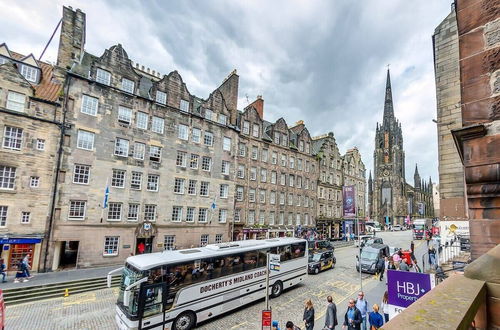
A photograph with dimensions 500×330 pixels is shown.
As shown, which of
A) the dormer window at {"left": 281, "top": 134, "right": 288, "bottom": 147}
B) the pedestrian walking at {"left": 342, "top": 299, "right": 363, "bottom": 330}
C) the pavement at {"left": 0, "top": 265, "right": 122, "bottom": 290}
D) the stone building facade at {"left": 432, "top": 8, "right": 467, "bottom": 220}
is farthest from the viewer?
the dormer window at {"left": 281, "top": 134, "right": 288, "bottom": 147}

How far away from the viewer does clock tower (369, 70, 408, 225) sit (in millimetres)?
90062

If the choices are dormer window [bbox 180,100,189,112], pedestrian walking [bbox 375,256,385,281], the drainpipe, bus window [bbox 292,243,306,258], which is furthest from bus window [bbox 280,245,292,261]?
dormer window [bbox 180,100,189,112]

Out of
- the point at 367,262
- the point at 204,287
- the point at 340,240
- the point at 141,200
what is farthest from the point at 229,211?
the point at 340,240

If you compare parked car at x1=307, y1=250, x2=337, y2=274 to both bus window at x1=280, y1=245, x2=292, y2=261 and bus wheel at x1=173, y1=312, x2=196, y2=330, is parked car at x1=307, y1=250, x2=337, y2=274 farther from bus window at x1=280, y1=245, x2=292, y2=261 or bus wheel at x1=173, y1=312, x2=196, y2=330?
bus wheel at x1=173, y1=312, x2=196, y2=330

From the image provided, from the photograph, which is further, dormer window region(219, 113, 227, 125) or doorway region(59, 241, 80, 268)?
dormer window region(219, 113, 227, 125)

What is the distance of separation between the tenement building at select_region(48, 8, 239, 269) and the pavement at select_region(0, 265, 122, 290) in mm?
1111

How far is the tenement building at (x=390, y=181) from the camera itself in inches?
3548

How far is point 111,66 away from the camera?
2266 centimetres

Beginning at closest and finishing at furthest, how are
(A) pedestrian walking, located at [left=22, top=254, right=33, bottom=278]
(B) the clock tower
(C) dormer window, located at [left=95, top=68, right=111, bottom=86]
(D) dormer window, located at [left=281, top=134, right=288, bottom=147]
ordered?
(A) pedestrian walking, located at [left=22, top=254, right=33, bottom=278], (C) dormer window, located at [left=95, top=68, right=111, bottom=86], (D) dormer window, located at [left=281, top=134, right=288, bottom=147], (B) the clock tower

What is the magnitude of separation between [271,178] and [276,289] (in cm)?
2047

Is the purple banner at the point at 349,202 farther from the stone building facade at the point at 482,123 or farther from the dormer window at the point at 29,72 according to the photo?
the dormer window at the point at 29,72

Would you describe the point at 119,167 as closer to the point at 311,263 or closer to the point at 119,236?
the point at 119,236

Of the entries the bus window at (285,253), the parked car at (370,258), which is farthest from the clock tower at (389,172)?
the bus window at (285,253)

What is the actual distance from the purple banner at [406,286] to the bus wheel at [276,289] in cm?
781
